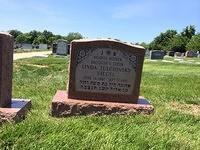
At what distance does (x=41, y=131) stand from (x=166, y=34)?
5702 inches

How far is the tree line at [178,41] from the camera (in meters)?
107

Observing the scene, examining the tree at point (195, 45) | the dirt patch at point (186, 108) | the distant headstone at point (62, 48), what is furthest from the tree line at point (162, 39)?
the dirt patch at point (186, 108)

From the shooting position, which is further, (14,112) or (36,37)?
(36,37)

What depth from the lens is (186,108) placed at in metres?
10.3

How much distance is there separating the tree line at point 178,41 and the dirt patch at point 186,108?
92.6 metres

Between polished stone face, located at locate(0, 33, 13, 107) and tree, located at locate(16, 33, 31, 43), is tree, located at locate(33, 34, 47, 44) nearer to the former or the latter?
tree, located at locate(16, 33, 31, 43)

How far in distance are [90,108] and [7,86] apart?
1.45 meters

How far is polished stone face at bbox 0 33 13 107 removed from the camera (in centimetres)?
762

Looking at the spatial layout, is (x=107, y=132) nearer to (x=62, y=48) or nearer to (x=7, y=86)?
(x=7, y=86)

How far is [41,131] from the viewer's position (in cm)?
580

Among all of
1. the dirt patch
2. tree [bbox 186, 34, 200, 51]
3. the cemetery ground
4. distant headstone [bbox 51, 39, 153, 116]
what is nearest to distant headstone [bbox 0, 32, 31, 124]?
the cemetery ground

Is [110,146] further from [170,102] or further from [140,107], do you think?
[170,102]

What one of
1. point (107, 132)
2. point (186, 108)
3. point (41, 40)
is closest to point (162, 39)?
point (41, 40)

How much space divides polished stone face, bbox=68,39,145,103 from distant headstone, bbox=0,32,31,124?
3.98 ft
